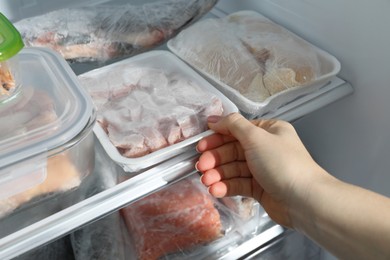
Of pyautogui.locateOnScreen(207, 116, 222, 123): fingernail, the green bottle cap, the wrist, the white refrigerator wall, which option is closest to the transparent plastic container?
the green bottle cap

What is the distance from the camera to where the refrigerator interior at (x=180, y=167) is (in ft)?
1.85

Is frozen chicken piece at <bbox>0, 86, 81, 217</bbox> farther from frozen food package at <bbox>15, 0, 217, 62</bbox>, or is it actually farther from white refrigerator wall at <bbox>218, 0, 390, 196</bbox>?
white refrigerator wall at <bbox>218, 0, 390, 196</bbox>

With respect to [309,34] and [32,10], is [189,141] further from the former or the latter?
[32,10]

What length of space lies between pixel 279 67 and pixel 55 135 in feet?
1.44

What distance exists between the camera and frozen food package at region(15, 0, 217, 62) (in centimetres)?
82

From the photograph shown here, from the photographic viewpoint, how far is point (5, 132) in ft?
1.81

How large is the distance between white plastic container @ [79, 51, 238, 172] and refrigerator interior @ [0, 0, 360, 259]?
2 centimetres

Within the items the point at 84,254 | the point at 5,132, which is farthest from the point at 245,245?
the point at 5,132

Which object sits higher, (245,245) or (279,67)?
(279,67)

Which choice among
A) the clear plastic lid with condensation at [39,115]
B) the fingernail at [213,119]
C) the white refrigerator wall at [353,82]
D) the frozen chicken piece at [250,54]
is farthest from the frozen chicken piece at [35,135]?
the white refrigerator wall at [353,82]

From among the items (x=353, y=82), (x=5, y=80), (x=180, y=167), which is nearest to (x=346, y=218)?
(x=180, y=167)

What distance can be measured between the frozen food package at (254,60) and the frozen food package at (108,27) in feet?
0.13

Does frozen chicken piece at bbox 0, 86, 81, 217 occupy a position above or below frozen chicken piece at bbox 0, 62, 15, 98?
below

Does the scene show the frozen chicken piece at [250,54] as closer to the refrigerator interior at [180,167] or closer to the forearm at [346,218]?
the refrigerator interior at [180,167]
